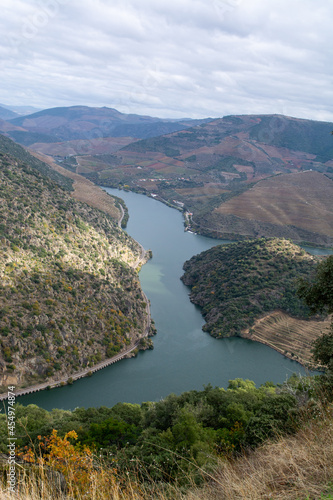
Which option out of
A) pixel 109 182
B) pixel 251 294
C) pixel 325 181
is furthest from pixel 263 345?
pixel 109 182

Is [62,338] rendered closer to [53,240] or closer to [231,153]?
[53,240]

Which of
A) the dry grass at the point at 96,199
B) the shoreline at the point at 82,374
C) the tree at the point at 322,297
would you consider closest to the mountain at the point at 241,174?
the dry grass at the point at 96,199

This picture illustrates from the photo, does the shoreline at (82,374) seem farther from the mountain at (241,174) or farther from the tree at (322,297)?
the mountain at (241,174)

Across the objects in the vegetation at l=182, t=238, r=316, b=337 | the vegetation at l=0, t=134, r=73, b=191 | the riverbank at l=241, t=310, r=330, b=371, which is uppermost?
the vegetation at l=0, t=134, r=73, b=191

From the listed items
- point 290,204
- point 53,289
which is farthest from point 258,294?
point 290,204

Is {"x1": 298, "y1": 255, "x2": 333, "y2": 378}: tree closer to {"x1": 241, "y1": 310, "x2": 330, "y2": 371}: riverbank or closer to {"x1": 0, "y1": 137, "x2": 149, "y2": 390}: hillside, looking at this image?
{"x1": 0, "y1": 137, "x2": 149, "y2": 390}: hillside

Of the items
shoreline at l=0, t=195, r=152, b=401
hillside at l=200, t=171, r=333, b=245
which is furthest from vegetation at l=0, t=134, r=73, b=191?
shoreline at l=0, t=195, r=152, b=401
